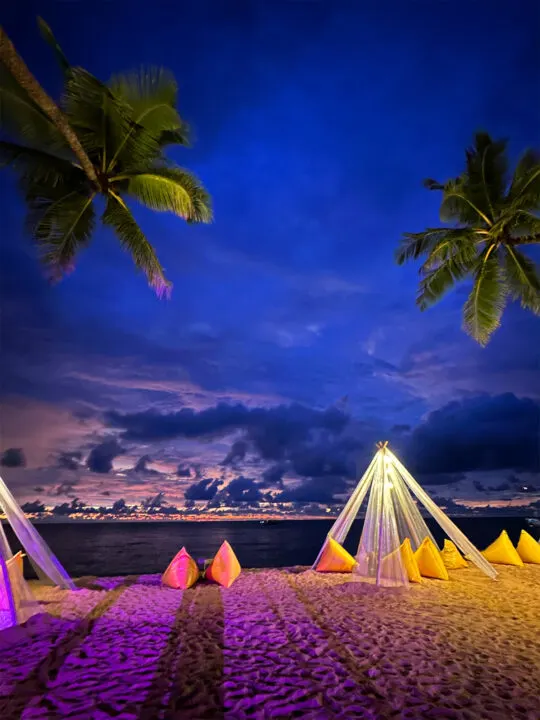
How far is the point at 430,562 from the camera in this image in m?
6.58

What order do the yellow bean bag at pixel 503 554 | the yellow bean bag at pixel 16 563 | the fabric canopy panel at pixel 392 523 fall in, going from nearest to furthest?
the yellow bean bag at pixel 16 563 < the fabric canopy panel at pixel 392 523 < the yellow bean bag at pixel 503 554

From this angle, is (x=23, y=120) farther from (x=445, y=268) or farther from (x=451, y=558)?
(x=451, y=558)

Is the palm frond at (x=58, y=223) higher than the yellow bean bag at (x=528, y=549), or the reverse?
the palm frond at (x=58, y=223)

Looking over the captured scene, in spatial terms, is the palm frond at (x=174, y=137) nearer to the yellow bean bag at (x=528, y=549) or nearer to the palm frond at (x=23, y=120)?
the palm frond at (x=23, y=120)

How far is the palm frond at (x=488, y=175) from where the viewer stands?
6.34 m

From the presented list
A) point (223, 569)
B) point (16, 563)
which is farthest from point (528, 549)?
point (16, 563)

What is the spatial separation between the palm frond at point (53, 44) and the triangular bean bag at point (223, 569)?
240 inches

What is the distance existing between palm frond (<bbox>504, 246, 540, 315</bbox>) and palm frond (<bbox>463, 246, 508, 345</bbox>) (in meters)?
0.17

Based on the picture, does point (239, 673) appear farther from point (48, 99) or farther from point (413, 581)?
point (48, 99)

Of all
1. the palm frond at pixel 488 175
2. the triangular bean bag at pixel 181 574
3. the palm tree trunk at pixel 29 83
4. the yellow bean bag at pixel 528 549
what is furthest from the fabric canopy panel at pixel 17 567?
the yellow bean bag at pixel 528 549

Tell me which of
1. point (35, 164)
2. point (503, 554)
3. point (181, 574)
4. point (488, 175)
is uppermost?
point (488, 175)

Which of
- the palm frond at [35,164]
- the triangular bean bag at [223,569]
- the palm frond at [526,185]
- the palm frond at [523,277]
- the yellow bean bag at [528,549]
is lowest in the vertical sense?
the triangular bean bag at [223,569]

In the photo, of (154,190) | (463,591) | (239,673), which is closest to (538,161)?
(154,190)

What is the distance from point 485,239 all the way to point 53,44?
586 centimetres
